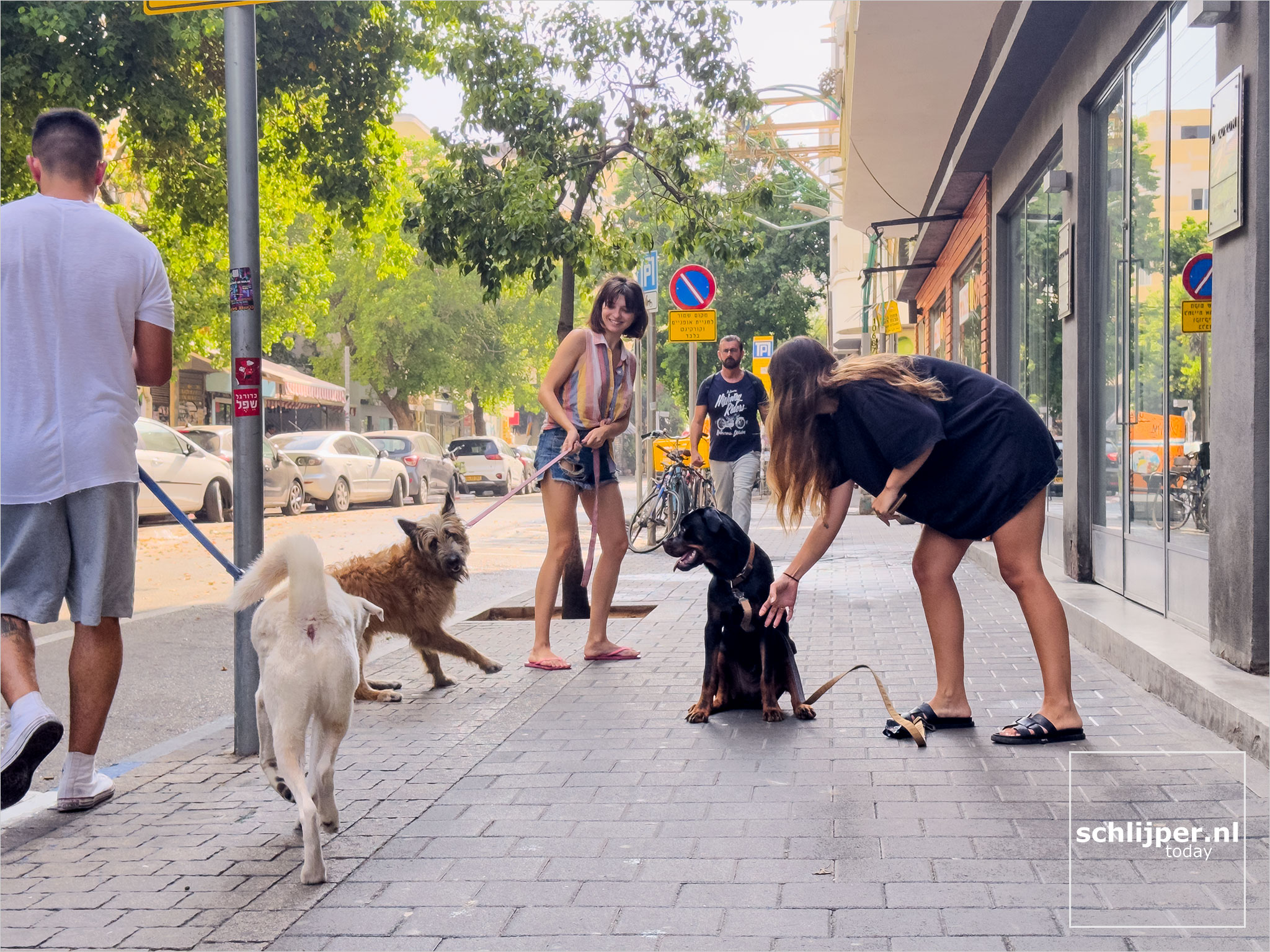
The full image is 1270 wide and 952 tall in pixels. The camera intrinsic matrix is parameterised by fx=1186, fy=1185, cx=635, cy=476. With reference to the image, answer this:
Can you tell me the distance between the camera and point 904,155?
49.6 feet

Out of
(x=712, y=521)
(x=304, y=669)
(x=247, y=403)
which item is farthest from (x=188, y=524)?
(x=712, y=521)

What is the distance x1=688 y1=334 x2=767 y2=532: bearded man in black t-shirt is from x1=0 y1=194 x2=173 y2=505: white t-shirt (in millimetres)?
6418

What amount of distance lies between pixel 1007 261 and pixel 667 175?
4281mm

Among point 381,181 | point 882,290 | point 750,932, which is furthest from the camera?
point 882,290

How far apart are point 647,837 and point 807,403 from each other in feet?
5.82

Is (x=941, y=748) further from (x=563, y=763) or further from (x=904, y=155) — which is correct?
(x=904, y=155)

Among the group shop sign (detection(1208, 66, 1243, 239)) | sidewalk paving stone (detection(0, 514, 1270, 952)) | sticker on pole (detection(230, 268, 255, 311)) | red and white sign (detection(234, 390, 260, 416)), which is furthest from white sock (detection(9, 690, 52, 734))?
shop sign (detection(1208, 66, 1243, 239))

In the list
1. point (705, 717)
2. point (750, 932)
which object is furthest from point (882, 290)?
point (750, 932)

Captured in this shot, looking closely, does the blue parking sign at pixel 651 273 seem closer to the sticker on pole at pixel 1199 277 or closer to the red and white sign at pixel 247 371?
the sticker on pole at pixel 1199 277

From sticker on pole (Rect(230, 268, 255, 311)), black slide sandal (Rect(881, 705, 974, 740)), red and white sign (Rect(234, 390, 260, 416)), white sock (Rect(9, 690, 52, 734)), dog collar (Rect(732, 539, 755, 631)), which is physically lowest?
black slide sandal (Rect(881, 705, 974, 740))

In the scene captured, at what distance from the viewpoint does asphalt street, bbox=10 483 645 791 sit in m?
5.65

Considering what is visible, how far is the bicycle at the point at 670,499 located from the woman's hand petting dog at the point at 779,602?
335 inches

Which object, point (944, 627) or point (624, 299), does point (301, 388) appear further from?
point (944, 627)

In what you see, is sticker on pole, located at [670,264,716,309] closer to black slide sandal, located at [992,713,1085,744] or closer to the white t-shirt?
black slide sandal, located at [992,713,1085,744]
